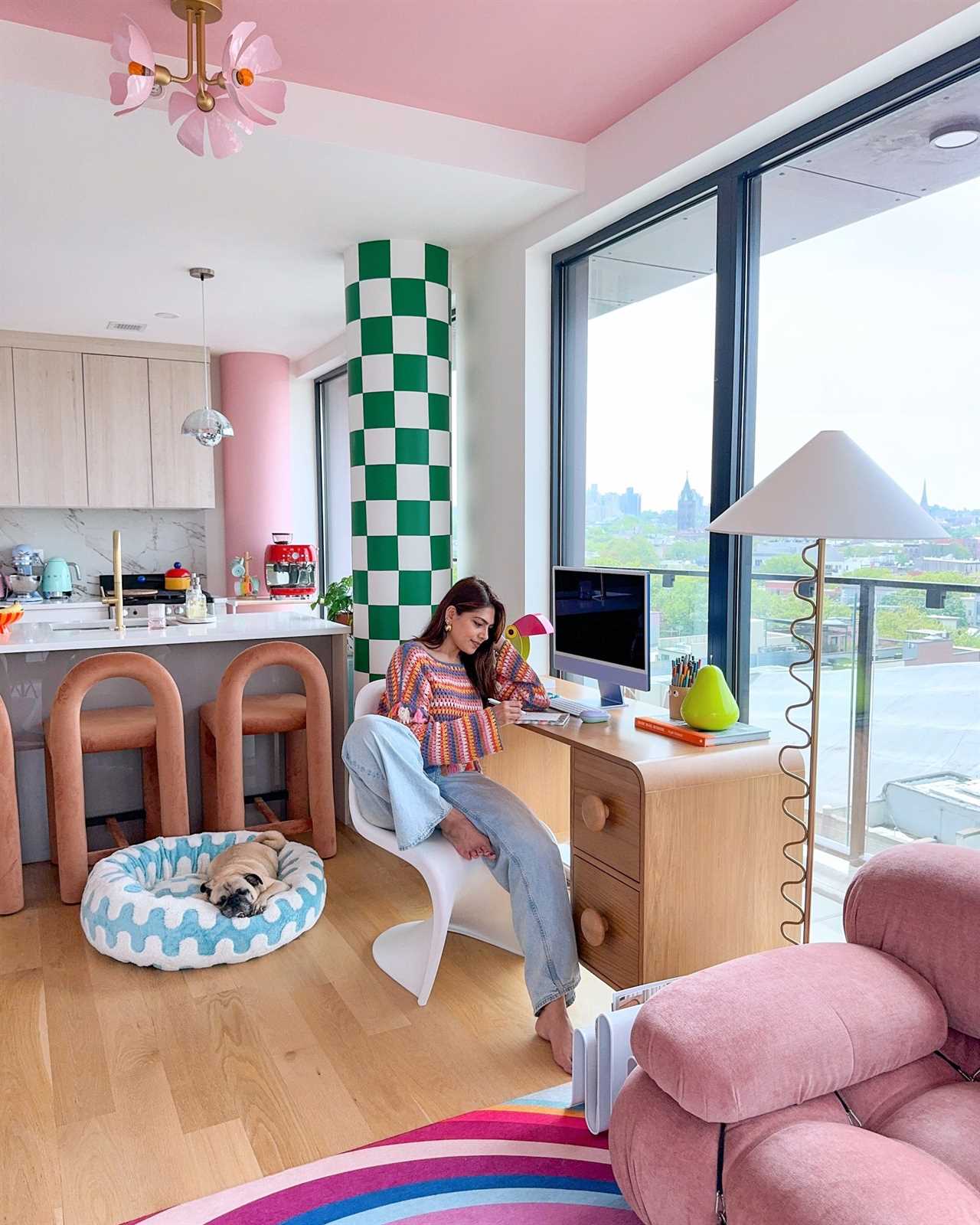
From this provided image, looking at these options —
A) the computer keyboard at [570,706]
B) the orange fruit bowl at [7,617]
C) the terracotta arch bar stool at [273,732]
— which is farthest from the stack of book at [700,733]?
the orange fruit bowl at [7,617]

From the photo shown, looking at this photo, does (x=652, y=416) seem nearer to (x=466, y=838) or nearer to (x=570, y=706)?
(x=570, y=706)

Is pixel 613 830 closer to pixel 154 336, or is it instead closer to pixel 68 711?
pixel 68 711

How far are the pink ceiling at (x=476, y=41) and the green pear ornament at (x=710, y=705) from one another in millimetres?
1729

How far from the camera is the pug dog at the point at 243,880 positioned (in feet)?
8.93

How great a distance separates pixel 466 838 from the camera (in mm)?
2395

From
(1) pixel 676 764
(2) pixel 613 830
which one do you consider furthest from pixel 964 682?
(2) pixel 613 830

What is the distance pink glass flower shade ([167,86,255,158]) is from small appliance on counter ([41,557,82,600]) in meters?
4.33

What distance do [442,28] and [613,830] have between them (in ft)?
7.07

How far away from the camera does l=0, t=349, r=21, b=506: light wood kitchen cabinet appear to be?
5.45 m

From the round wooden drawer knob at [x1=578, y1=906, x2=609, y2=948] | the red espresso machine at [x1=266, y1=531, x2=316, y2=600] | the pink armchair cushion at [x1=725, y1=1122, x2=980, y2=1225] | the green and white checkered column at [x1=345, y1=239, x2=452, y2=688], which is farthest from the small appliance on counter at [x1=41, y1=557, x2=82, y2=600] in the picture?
the pink armchair cushion at [x1=725, y1=1122, x2=980, y2=1225]

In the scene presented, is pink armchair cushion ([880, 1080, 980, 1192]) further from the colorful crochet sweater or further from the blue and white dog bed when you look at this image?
the blue and white dog bed

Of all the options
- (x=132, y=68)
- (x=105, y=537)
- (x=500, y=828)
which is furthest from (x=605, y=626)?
(x=105, y=537)

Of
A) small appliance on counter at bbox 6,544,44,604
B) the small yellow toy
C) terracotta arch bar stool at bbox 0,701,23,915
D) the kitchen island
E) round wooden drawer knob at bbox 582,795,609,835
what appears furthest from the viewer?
small appliance on counter at bbox 6,544,44,604

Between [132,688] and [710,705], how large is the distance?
2.34m
